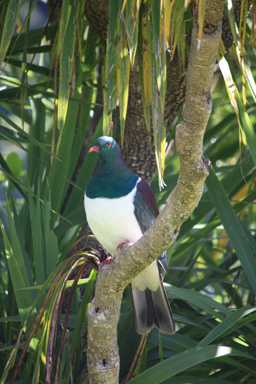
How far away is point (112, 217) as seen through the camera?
176 centimetres

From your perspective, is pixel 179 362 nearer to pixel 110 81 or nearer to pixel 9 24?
pixel 110 81

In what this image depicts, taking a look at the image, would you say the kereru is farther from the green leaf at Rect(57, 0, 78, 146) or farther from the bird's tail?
the green leaf at Rect(57, 0, 78, 146)

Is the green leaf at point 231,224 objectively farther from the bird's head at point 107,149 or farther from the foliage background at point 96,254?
the bird's head at point 107,149

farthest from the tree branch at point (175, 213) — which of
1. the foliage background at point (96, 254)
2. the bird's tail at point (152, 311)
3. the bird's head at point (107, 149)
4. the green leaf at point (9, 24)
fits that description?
the green leaf at point (9, 24)

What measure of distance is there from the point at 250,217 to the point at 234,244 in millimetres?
1433

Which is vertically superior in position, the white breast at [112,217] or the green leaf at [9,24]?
the green leaf at [9,24]

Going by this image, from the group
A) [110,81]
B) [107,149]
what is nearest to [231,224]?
[107,149]

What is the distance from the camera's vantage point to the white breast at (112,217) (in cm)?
176

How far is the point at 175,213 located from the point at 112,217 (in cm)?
57

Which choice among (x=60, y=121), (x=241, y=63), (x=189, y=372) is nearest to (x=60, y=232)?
(x=189, y=372)

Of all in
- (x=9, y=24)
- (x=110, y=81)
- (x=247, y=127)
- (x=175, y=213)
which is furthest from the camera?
(x=247, y=127)

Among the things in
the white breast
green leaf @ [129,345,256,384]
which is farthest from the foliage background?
the white breast

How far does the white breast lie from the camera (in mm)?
1760

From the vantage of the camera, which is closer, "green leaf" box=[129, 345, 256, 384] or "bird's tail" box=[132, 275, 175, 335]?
"green leaf" box=[129, 345, 256, 384]
